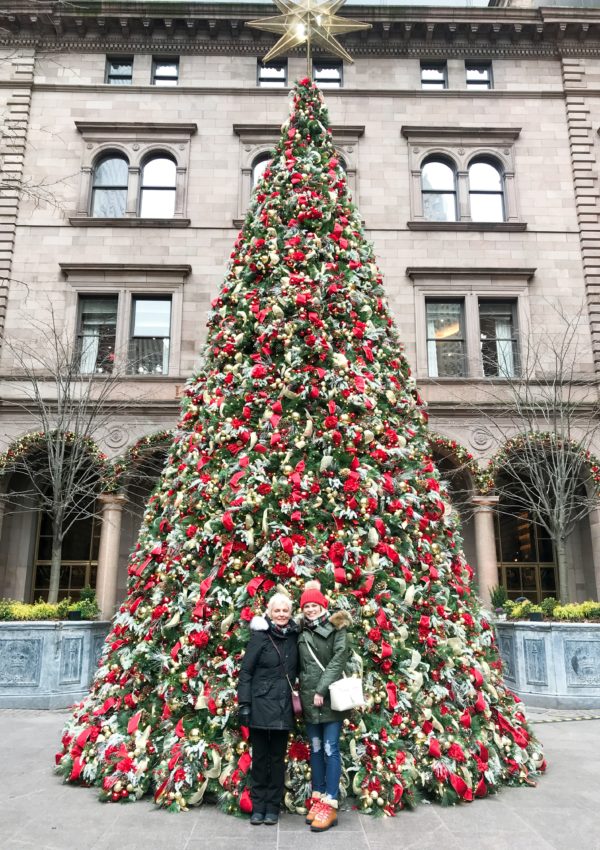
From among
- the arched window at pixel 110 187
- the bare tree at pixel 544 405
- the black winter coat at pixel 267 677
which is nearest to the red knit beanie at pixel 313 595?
the black winter coat at pixel 267 677

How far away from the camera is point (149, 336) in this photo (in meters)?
17.0

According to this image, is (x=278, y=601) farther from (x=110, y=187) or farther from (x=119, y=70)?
(x=119, y=70)

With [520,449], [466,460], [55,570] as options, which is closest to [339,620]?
[55,570]

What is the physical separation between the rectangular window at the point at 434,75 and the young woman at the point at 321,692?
61.5ft

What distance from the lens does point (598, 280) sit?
17109mm

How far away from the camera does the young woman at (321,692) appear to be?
4.43m

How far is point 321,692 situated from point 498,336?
47.6ft

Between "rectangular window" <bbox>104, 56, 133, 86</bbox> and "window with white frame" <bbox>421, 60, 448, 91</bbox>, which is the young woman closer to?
"window with white frame" <bbox>421, 60, 448, 91</bbox>

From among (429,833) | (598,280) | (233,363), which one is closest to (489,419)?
(598,280)

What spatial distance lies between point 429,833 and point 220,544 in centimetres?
254

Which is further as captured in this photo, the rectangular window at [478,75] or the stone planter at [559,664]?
the rectangular window at [478,75]

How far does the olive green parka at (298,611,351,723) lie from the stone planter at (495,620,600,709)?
6576 mm

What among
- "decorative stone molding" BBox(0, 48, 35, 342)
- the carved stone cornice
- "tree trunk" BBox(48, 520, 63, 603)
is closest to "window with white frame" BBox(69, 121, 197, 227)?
"decorative stone molding" BBox(0, 48, 35, 342)

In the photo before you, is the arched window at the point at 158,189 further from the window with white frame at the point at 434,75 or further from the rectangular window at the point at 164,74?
the window with white frame at the point at 434,75
